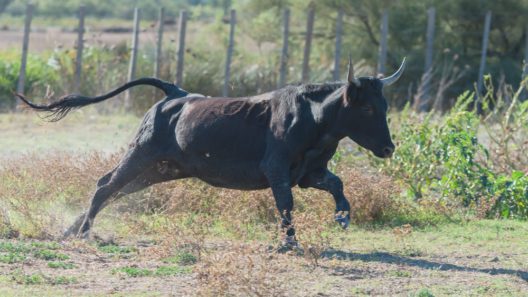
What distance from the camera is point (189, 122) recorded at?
1085 cm

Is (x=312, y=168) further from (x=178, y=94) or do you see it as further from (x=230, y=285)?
(x=230, y=285)

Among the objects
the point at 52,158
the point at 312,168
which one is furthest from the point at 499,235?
the point at 52,158

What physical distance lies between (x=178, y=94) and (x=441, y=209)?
343cm

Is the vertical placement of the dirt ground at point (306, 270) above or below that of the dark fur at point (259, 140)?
below

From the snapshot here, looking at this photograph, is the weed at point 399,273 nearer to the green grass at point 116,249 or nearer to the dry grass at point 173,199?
the dry grass at point 173,199

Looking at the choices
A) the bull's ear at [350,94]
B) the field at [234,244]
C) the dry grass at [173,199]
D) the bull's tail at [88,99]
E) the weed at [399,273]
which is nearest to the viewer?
the field at [234,244]

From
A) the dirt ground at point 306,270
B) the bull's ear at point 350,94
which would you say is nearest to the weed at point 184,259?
the dirt ground at point 306,270

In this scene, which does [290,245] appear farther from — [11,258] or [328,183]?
[11,258]

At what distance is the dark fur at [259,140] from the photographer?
34.0 ft

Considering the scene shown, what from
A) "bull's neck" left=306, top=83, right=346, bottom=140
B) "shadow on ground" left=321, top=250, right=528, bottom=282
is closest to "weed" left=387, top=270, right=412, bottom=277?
"shadow on ground" left=321, top=250, right=528, bottom=282

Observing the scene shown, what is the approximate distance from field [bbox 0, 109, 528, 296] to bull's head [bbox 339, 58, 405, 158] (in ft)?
2.76

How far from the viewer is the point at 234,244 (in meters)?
9.62

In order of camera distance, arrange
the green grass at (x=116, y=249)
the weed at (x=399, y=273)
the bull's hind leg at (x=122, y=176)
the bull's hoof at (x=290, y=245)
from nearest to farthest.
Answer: the weed at (x=399, y=273)
the bull's hoof at (x=290, y=245)
the green grass at (x=116, y=249)
the bull's hind leg at (x=122, y=176)

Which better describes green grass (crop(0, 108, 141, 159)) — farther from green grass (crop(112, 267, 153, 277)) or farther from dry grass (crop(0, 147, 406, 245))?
green grass (crop(112, 267, 153, 277))
